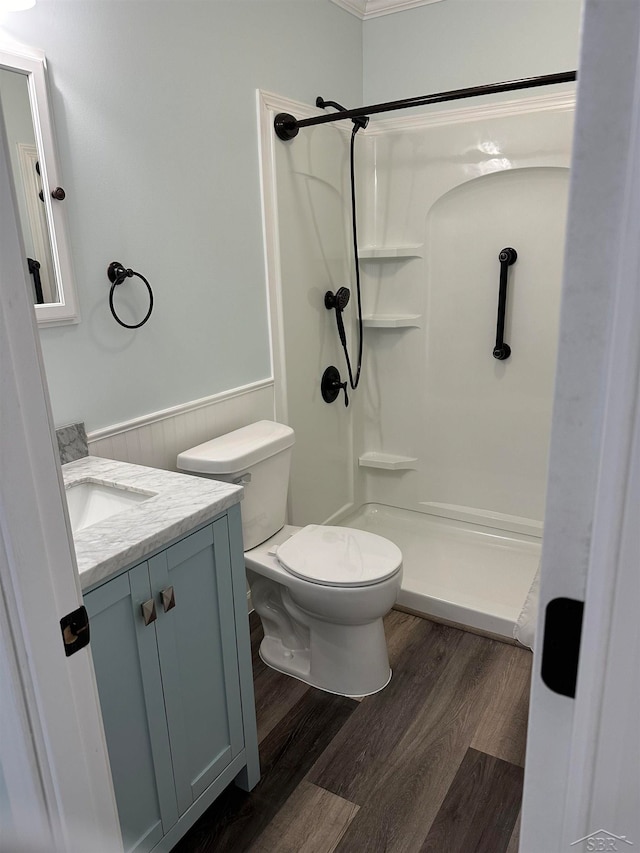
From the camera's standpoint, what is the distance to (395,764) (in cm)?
178

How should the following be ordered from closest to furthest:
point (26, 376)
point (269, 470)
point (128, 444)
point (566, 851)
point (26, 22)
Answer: point (566, 851) < point (26, 376) < point (26, 22) < point (128, 444) < point (269, 470)

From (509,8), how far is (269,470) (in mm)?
2034

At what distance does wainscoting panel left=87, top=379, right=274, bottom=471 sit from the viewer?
187cm

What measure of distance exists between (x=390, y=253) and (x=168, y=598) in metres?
2.06

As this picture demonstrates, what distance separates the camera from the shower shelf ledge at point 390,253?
9.42 feet

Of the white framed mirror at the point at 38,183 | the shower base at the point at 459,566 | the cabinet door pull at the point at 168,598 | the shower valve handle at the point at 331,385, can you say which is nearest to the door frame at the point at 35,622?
the cabinet door pull at the point at 168,598

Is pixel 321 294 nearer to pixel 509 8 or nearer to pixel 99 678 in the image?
pixel 509 8

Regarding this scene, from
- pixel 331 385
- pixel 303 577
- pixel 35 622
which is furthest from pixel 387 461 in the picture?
pixel 35 622

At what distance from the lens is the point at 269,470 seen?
210 centimetres

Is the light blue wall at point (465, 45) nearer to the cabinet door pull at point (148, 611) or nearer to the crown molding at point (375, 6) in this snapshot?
Result: the crown molding at point (375, 6)

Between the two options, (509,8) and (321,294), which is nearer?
(509,8)

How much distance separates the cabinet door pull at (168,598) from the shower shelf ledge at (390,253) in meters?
2.04

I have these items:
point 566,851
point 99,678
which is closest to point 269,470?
point 99,678

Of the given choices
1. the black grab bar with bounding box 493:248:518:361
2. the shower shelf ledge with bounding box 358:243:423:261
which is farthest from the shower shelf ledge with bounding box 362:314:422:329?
the black grab bar with bounding box 493:248:518:361
